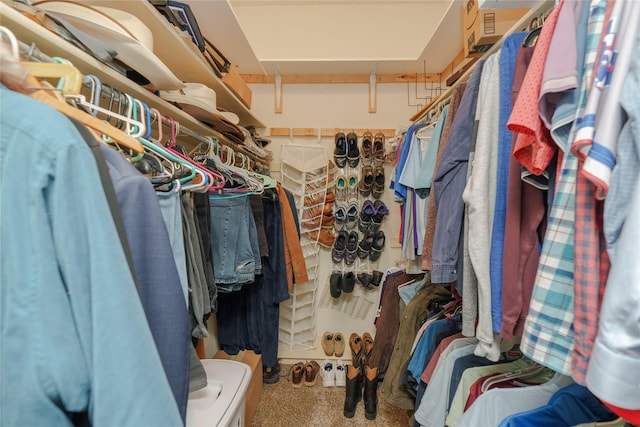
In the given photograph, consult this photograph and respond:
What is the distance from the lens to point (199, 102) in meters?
1.15

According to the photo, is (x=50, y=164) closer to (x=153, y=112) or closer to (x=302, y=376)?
(x=153, y=112)

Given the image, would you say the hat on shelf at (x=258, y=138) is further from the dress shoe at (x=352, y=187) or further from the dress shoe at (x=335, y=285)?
the dress shoe at (x=335, y=285)

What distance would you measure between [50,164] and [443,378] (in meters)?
1.20

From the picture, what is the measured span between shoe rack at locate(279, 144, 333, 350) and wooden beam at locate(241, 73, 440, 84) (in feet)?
1.86

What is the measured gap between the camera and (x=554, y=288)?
480 millimetres

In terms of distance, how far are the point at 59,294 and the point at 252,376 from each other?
5.11 feet

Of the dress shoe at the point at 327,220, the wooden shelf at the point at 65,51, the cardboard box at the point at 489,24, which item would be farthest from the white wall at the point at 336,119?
the wooden shelf at the point at 65,51

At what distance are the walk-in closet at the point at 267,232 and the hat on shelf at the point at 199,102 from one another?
1 centimetres

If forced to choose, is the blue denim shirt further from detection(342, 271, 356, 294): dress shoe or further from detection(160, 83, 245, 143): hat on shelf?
detection(342, 271, 356, 294): dress shoe

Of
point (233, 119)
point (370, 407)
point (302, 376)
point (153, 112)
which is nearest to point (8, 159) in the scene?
point (153, 112)

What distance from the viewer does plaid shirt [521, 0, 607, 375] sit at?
460 millimetres

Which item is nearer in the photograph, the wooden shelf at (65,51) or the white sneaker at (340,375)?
the wooden shelf at (65,51)

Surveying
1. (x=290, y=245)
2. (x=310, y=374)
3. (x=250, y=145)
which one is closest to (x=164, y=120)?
(x=250, y=145)

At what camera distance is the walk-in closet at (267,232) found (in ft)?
1.10
